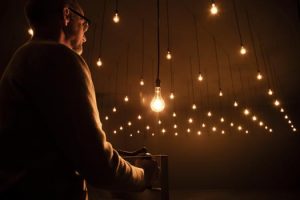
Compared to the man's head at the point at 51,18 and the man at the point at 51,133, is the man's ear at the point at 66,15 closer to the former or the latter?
the man's head at the point at 51,18

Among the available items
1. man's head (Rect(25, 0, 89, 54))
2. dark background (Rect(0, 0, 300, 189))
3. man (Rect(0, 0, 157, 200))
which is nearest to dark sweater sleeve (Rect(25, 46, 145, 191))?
man (Rect(0, 0, 157, 200))

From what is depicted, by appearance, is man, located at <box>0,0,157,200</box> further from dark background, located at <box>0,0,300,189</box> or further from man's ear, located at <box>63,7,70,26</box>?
dark background, located at <box>0,0,300,189</box>

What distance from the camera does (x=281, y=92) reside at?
12359 mm

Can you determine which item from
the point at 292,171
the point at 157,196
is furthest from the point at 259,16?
the point at 292,171

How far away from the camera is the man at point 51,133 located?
2.56 ft

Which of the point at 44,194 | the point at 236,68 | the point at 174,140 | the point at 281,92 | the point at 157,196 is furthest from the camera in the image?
the point at 174,140

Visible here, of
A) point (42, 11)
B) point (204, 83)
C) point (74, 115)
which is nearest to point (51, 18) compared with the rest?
point (42, 11)

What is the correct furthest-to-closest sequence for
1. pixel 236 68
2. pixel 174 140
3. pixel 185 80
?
pixel 174 140
pixel 185 80
pixel 236 68

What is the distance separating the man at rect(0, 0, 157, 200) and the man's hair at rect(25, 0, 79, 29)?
0.67 feet

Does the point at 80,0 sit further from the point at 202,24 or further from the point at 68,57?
the point at 68,57

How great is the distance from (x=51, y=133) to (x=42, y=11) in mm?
571

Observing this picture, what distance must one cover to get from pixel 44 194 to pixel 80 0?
182 inches

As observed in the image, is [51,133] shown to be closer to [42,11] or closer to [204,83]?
[42,11]

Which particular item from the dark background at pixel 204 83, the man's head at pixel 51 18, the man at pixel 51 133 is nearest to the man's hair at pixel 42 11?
the man's head at pixel 51 18
